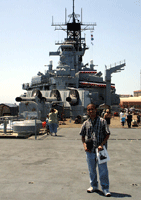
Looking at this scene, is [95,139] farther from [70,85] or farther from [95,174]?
[70,85]

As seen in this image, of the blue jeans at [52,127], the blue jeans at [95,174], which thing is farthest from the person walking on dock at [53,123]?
the blue jeans at [95,174]

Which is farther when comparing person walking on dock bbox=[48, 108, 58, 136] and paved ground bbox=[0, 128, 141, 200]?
person walking on dock bbox=[48, 108, 58, 136]

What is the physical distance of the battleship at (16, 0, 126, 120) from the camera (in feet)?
89.6

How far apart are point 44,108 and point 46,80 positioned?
1452cm

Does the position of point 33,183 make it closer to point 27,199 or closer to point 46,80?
point 27,199

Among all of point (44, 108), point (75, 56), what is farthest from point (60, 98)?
point (75, 56)

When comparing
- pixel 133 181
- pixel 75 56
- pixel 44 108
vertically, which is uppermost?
pixel 75 56

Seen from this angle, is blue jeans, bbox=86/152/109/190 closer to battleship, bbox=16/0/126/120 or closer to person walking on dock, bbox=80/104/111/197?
person walking on dock, bbox=80/104/111/197

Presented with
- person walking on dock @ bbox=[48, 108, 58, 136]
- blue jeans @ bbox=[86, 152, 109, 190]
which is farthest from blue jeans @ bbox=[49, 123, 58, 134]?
blue jeans @ bbox=[86, 152, 109, 190]

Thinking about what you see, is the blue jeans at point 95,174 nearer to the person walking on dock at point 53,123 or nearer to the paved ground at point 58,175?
the paved ground at point 58,175

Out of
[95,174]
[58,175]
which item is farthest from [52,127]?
[95,174]

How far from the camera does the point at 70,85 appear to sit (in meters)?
37.3

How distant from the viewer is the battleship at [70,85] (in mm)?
27297

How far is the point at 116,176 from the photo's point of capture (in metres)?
5.48
